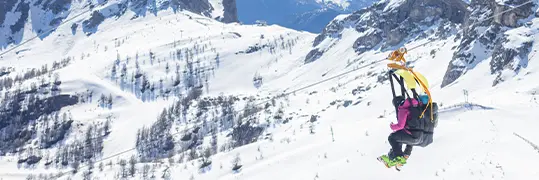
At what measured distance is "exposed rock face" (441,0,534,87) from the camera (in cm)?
8150

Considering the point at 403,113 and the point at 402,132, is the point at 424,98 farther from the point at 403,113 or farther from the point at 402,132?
the point at 402,132

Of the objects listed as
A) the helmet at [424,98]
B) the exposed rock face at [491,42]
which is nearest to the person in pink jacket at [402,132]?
the helmet at [424,98]

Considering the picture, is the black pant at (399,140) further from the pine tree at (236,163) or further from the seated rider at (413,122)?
the pine tree at (236,163)

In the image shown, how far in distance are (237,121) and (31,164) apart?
85881 mm

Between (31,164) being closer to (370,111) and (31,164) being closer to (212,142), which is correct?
(212,142)

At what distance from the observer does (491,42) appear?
3900 inches

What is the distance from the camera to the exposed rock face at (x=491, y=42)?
3209 inches

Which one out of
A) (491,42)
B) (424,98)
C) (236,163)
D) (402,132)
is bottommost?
(236,163)

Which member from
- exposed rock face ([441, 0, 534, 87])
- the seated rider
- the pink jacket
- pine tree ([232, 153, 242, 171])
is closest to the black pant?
the seated rider

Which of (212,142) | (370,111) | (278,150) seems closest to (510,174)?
(278,150)

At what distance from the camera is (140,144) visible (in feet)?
625

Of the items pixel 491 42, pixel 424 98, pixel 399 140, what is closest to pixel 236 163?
pixel 399 140

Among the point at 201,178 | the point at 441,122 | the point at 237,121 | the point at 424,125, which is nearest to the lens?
the point at 424,125

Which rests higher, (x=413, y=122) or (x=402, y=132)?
(x=413, y=122)
